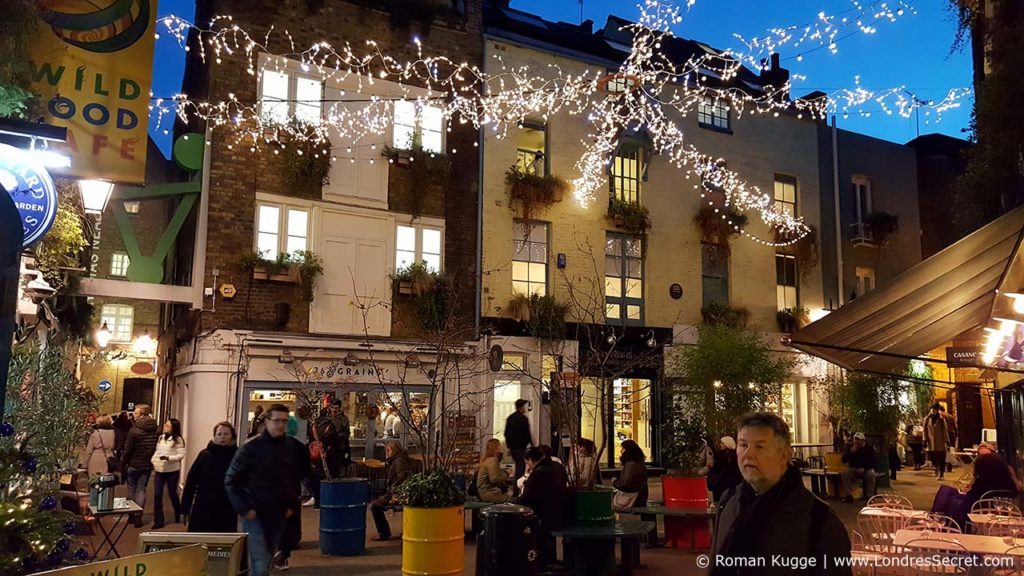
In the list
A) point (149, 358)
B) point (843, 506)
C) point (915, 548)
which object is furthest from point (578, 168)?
point (149, 358)

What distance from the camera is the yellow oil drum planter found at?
7328 mm

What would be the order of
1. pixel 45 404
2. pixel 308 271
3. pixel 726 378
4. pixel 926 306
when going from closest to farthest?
pixel 45 404 < pixel 926 306 < pixel 308 271 < pixel 726 378

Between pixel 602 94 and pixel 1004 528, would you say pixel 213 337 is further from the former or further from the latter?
pixel 1004 528

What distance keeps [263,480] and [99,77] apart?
18.5 ft

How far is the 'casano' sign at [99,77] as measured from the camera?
949cm

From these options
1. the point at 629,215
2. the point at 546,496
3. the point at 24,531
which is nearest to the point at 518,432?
the point at 546,496

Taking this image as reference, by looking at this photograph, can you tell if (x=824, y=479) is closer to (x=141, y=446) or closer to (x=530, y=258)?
(x=530, y=258)

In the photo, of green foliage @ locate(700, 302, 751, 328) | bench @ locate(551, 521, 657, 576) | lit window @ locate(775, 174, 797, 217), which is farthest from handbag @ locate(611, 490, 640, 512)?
lit window @ locate(775, 174, 797, 217)

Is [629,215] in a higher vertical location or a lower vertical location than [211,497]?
higher

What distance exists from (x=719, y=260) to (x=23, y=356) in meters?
16.6

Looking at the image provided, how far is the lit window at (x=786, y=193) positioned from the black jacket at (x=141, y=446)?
16623 mm

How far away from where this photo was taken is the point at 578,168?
765 inches

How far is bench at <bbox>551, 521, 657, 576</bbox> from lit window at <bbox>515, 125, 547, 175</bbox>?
11693 millimetres

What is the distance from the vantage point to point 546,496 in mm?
8461
